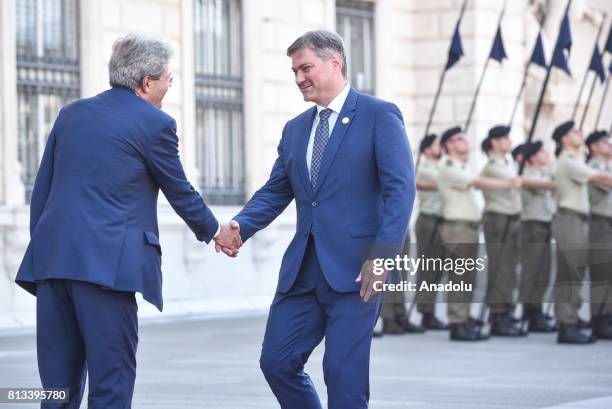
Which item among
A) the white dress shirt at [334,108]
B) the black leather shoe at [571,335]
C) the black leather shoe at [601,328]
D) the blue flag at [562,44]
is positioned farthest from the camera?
the blue flag at [562,44]

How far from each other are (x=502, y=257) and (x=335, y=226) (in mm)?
7738

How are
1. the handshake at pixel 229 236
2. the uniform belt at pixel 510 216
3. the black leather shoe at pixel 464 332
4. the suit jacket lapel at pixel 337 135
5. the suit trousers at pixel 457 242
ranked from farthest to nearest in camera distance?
the uniform belt at pixel 510 216 → the black leather shoe at pixel 464 332 → the suit trousers at pixel 457 242 → the handshake at pixel 229 236 → the suit jacket lapel at pixel 337 135

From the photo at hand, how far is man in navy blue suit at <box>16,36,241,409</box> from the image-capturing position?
19.3 feet

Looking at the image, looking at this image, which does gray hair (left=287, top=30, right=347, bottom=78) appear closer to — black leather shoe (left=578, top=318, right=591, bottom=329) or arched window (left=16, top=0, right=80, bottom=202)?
black leather shoe (left=578, top=318, right=591, bottom=329)

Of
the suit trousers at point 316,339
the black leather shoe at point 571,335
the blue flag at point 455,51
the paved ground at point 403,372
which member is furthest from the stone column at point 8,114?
the suit trousers at point 316,339

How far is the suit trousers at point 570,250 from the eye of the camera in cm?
1309

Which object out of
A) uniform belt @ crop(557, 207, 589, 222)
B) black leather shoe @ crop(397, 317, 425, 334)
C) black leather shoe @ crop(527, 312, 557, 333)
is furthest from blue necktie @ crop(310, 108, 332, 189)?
black leather shoe @ crop(527, 312, 557, 333)

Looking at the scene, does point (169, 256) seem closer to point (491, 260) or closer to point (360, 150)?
point (491, 260)

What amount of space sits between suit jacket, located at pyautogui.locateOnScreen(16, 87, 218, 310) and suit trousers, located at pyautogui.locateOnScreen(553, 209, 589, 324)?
7.44m

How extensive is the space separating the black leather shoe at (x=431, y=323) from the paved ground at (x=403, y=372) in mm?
518

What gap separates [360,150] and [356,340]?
2.51 ft

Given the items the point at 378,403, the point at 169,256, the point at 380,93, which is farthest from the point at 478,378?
the point at 380,93

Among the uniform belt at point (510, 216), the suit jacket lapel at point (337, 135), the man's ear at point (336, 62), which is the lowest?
the uniform belt at point (510, 216)

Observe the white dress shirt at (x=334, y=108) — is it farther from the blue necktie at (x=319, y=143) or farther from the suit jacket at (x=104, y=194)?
the suit jacket at (x=104, y=194)
